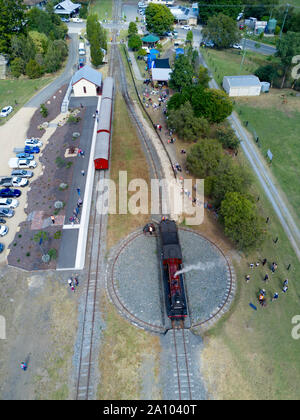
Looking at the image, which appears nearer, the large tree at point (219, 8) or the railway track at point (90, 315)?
the railway track at point (90, 315)

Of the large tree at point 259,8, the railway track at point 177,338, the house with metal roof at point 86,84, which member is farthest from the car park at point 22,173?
the large tree at point 259,8

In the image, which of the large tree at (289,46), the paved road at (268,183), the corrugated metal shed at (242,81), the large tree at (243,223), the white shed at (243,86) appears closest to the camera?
the large tree at (243,223)

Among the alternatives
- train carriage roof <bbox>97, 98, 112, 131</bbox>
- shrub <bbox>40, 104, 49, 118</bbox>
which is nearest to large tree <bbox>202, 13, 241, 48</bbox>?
train carriage roof <bbox>97, 98, 112, 131</bbox>

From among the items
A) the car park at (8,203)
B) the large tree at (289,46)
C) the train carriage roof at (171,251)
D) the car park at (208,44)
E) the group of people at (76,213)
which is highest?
the large tree at (289,46)

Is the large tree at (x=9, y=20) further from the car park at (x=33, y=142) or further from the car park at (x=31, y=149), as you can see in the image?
the car park at (x=31, y=149)

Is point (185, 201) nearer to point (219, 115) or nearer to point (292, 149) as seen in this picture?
point (219, 115)

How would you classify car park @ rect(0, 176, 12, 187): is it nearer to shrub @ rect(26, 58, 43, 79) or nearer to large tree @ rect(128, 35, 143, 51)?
shrub @ rect(26, 58, 43, 79)
